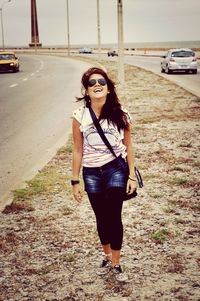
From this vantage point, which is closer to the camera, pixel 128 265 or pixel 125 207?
pixel 128 265

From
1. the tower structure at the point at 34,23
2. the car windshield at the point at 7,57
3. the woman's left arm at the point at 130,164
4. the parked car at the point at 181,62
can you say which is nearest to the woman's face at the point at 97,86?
the woman's left arm at the point at 130,164

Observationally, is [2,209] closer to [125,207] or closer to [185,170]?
[125,207]

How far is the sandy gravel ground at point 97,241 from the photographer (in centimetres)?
361

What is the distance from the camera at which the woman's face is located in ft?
11.2

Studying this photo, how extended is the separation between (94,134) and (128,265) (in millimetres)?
1385

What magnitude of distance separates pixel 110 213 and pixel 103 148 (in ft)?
1.97

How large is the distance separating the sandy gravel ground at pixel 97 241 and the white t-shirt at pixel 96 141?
1100 mm

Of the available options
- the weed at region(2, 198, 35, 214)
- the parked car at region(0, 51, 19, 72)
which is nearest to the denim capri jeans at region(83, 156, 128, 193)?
the weed at region(2, 198, 35, 214)

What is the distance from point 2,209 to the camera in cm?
543

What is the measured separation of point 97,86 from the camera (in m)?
3.42

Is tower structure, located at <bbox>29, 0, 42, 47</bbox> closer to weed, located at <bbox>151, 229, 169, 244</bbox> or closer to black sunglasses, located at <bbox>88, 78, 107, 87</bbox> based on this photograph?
weed, located at <bbox>151, 229, 169, 244</bbox>

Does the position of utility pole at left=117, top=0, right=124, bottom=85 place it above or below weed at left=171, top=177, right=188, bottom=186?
above

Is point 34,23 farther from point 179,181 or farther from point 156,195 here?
point 156,195

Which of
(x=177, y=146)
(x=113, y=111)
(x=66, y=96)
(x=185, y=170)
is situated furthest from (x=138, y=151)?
(x=66, y=96)
